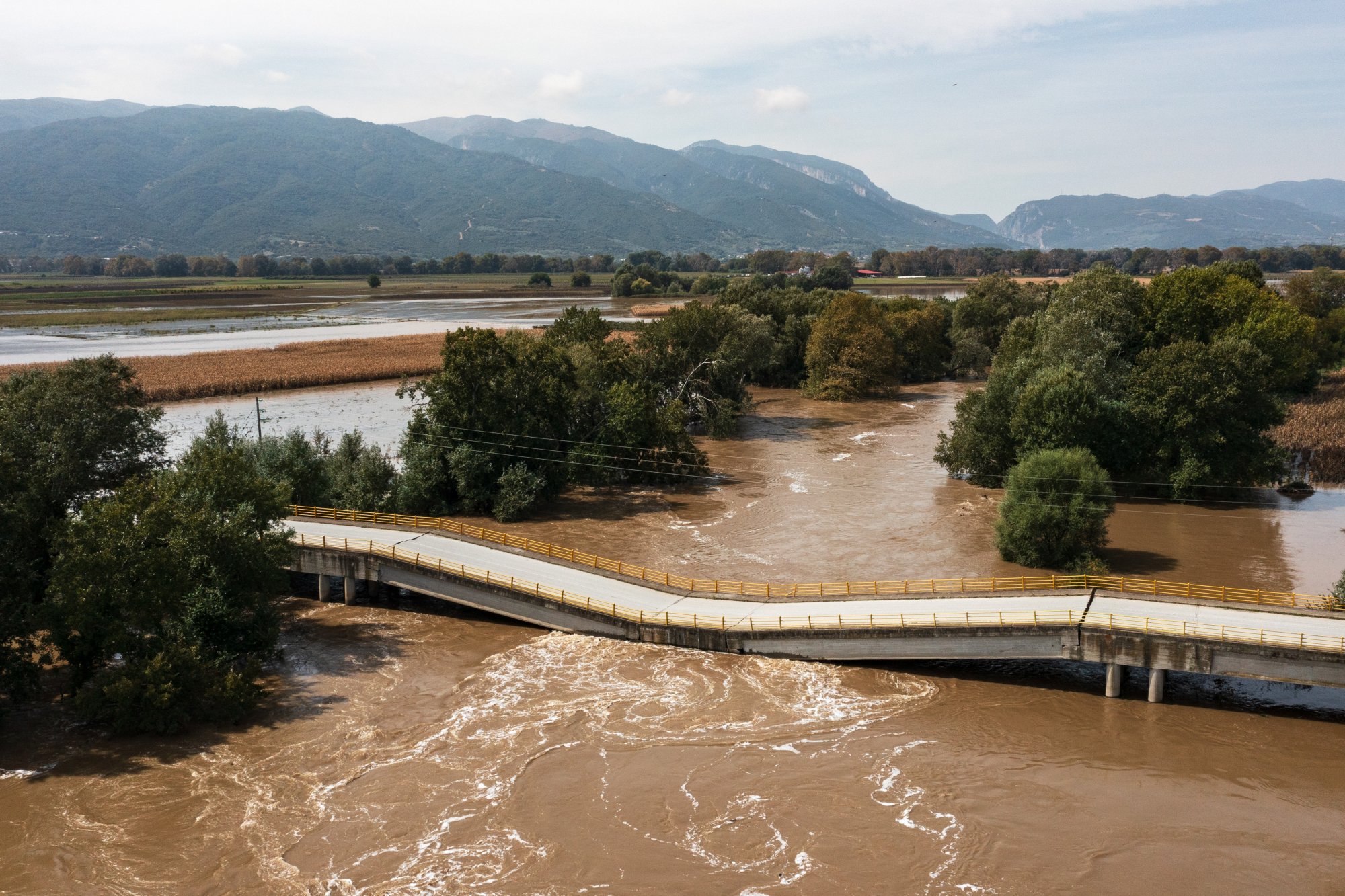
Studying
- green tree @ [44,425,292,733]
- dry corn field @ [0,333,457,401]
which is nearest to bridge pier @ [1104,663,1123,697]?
green tree @ [44,425,292,733]

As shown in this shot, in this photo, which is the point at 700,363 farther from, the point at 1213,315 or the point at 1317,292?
the point at 1317,292

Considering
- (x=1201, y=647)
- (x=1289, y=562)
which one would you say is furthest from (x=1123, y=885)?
(x=1289, y=562)

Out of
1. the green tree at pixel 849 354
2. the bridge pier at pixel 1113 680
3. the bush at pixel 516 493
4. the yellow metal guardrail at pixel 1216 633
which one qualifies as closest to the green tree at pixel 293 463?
the bush at pixel 516 493

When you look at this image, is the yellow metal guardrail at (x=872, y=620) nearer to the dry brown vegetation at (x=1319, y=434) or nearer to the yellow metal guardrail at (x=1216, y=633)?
the yellow metal guardrail at (x=1216, y=633)

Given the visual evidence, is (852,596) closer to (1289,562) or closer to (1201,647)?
(1201,647)

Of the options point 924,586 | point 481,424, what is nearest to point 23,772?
point 481,424

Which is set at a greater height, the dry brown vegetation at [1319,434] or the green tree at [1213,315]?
the green tree at [1213,315]
